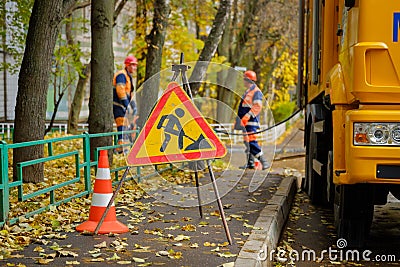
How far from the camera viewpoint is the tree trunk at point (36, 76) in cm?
1038

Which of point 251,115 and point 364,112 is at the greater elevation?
point 364,112

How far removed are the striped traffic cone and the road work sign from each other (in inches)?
24.2

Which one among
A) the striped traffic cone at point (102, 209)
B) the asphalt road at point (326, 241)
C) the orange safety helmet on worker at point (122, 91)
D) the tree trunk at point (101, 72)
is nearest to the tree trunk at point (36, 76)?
the tree trunk at point (101, 72)

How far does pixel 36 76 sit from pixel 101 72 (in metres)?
2.87

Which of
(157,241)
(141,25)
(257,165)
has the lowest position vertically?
(257,165)

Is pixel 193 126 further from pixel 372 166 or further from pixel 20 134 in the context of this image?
pixel 20 134

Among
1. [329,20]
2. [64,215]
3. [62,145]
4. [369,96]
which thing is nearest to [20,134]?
[64,215]

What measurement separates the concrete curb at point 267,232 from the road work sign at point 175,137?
0.91 m

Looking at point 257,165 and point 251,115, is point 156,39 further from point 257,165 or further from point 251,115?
point 257,165

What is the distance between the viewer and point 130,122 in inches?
582

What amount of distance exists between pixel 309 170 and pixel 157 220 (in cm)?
411

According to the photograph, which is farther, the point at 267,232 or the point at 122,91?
the point at 122,91

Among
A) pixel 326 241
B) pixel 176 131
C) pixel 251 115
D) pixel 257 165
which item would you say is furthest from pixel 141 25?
pixel 176 131

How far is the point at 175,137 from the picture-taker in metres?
7.42
